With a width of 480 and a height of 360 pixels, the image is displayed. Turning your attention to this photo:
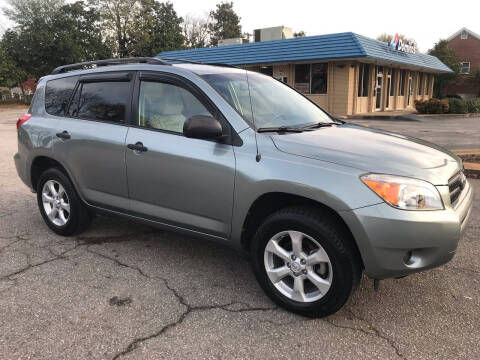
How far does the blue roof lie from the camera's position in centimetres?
2114

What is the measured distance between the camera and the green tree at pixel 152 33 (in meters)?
48.8

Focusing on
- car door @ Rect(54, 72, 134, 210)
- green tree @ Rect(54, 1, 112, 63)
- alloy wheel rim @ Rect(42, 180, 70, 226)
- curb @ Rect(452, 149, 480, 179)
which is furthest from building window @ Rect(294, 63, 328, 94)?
green tree @ Rect(54, 1, 112, 63)

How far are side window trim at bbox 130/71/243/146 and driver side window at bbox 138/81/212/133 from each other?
0.03m

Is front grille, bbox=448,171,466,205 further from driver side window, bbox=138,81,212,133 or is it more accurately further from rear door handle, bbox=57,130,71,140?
rear door handle, bbox=57,130,71,140

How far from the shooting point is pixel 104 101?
4094mm

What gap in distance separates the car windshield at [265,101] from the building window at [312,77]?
20194mm

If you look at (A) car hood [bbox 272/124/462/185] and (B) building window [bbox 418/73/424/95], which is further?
(B) building window [bbox 418/73/424/95]

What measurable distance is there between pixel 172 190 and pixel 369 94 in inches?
944

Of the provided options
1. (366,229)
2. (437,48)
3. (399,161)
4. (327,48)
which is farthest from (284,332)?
(437,48)

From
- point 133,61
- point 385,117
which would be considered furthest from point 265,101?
point 385,117

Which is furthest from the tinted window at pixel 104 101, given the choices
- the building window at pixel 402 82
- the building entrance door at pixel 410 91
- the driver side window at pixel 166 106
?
the building entrance door at pixel 410 91

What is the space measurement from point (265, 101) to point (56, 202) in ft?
8.27

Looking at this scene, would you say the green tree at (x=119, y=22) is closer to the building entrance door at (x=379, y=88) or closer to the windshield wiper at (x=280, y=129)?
the building entrance door at (x=379, y=88)

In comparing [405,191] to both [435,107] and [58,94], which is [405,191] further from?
[435,107]
